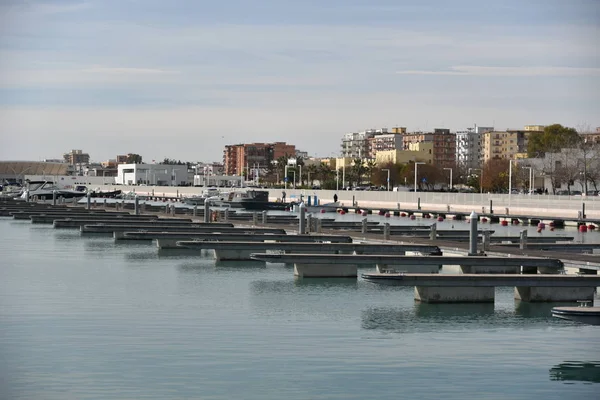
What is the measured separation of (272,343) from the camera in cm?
2128

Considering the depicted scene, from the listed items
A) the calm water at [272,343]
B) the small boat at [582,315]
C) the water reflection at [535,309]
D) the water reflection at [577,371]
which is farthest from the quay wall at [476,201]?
the water reflection at [577,371]

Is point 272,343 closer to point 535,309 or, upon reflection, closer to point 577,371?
point 577,371

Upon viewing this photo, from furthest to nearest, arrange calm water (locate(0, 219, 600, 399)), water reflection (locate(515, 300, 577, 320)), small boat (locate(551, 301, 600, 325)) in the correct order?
water reflection (locate(515, 300, 577, 320)) → small boat (locate(551, 301, 600, 325)) → calm water (locate(0, 219, 600, 399))

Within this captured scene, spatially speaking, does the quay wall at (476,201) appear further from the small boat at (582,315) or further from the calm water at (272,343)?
the small boat at (582,315)

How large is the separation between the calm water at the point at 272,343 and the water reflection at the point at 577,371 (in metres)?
0.03

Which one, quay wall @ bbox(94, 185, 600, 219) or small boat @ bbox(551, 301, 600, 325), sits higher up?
quay wall @ bbox(94, 185, 600, 219)

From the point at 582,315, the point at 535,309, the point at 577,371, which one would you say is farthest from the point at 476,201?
the point at 577,371

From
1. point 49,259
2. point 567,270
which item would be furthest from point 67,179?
point 567,270

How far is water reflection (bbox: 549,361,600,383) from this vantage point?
18484 millimetres

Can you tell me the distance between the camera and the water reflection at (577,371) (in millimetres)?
18484

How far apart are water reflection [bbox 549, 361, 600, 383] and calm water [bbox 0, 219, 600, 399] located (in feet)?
0.09

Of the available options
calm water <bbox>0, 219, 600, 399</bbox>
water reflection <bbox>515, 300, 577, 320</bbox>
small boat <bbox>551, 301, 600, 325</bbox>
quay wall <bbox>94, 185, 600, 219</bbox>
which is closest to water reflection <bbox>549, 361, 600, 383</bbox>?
calm water <bbox>0, 219, 600, 399</bbox>

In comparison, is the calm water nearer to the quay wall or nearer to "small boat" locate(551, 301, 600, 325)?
"small boat" locate(551, 301, 600, 325)

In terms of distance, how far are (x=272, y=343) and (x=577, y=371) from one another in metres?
6.00
